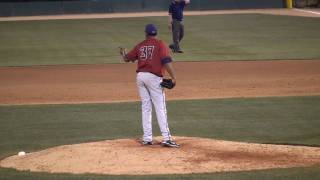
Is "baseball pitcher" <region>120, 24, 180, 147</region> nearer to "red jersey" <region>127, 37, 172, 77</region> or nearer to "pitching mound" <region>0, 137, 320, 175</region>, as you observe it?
"red jersey" <region>127, 37, 172, 77</region>

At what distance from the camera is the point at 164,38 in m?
28.6

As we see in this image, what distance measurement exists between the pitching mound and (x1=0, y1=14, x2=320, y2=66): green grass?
12.3 metres

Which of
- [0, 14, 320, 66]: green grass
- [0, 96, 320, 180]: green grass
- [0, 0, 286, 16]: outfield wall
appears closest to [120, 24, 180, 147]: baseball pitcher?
[0, 96, 320, 180]: green grass

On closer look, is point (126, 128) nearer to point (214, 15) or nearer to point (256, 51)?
point (256, 51)

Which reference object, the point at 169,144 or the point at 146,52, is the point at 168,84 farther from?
the point at 169,144

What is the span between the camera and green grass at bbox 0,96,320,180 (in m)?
12.4

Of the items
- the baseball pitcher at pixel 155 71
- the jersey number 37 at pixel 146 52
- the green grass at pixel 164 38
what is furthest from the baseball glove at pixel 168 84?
the green grass at pixel 164 38

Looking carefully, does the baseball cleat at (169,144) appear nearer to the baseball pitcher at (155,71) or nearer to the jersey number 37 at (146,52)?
the baseball pitcher at (155,71)

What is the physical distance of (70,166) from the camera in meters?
9.83

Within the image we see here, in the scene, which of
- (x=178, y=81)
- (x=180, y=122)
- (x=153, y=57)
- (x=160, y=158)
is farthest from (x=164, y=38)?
(x=160, y=158)

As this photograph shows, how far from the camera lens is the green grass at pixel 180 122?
12352mm

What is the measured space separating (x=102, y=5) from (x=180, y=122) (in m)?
29.3

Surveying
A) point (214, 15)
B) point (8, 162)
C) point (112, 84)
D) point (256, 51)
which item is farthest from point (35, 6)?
point (8, 162)

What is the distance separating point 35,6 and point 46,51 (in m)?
16.0
